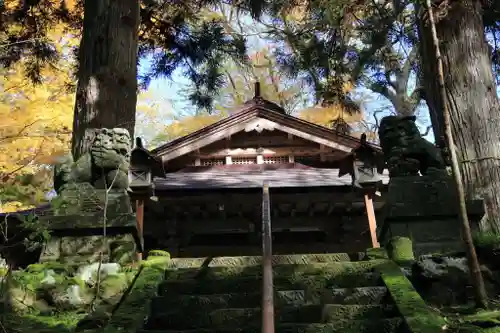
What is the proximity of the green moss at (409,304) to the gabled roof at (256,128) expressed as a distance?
25.8 ft

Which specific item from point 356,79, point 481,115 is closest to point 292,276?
point 481,115

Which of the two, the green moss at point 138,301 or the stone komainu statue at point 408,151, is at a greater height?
the stone komainu statue at point 408,151

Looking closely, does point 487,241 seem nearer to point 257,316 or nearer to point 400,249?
point 400,249

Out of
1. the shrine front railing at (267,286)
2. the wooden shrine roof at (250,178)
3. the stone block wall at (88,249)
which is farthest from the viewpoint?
the wooden shrine roof at (250,178)

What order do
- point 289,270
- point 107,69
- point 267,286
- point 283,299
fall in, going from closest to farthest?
1. point 267,286
2. point 283,299
3. point 289,270
4. point 107,69

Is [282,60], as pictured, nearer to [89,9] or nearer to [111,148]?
[89,9]

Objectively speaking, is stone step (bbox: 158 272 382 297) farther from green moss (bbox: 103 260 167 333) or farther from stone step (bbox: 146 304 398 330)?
stone step (bbox: 146 304 398 330)

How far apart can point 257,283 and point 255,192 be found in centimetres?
634

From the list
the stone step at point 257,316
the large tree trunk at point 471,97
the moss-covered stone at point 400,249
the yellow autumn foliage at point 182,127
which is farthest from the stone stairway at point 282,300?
the yellow autumn foliage at point 182,127

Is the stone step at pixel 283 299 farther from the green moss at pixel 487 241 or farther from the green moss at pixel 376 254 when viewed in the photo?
the green moss at pixel 487 241

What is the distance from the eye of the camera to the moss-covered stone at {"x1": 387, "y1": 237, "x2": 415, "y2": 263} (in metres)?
5.14

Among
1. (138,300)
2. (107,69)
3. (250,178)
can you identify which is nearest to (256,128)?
(250,178)

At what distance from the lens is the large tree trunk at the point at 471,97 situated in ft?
19.6

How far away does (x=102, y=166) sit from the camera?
5.84 meters
